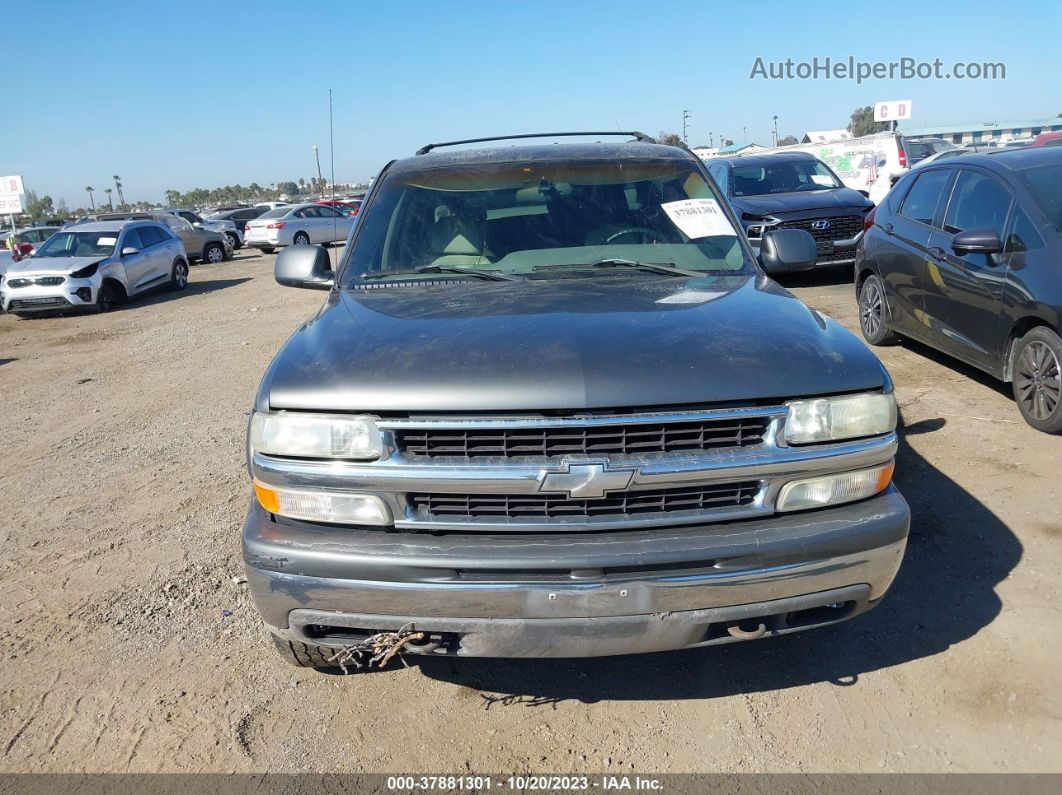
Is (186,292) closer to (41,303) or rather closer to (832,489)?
(41,303)

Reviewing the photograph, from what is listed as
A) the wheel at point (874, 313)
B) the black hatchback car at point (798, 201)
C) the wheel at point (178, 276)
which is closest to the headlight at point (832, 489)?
the wheel at point (874, 313)

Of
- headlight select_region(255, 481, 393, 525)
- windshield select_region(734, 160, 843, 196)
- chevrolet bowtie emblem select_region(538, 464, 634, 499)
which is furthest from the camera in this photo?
windshield select_region(734, 160, 843, 196)

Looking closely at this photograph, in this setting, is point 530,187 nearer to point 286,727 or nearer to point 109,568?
point 286,727

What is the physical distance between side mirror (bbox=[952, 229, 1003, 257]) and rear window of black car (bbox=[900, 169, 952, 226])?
103cm

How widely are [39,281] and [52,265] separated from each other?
1.42 feet

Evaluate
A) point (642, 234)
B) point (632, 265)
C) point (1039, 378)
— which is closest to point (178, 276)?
point (642, 234)

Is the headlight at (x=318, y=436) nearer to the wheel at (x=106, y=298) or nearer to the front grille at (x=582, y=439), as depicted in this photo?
the front grille at (x=582, y=439)

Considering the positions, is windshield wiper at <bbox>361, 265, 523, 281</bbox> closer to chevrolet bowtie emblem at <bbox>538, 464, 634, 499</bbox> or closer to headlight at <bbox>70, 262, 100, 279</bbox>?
chevrolet bowtie emblem at <bbox>538, 464, 634, 499</bbox>

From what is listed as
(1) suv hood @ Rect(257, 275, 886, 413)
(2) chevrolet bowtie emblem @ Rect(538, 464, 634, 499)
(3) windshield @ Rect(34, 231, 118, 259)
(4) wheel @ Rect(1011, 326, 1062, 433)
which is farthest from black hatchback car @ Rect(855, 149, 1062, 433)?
(3) windshield @ Rect(34, 231, 118, 259)

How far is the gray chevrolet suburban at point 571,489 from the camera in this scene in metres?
2.28

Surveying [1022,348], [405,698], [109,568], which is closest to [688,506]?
[405,698]

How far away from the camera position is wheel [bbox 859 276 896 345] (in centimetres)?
716

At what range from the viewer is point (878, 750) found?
2531 mm

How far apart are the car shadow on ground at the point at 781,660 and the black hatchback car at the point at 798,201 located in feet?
23.9
